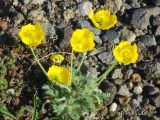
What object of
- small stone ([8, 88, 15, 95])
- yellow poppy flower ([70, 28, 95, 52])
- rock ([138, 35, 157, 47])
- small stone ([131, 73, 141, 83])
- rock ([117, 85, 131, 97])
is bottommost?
rock ([117, 85, 131, 97])

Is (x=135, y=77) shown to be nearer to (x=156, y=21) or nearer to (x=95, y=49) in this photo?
(x=95, y=49)

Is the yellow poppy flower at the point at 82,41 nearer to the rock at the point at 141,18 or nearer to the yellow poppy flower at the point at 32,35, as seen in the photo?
the yellow poppy flower at the point at 32,35

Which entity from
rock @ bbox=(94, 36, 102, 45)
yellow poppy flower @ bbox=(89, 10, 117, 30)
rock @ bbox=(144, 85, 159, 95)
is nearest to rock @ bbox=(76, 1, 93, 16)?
rock @ bbox=(94, 36, 102, 45)

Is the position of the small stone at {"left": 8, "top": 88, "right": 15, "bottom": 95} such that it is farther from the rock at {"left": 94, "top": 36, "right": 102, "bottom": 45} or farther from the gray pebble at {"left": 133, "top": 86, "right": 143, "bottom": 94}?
the gray pebble at {"left": 133, "top": 86, "right": 143, "bottom": 94}

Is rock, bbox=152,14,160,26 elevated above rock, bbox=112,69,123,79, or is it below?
above

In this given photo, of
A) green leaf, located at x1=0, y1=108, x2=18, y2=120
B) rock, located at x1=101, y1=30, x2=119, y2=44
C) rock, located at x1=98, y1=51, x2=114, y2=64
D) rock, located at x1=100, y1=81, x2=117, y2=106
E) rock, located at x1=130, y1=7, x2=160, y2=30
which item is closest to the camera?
green leaf, located at x1=0, y1=108, x2=18, y2=120

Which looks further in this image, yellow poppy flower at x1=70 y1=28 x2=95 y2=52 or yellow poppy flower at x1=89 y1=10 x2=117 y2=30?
yellow poppy flower at x1=89 y1=10 x2=117 y2=30

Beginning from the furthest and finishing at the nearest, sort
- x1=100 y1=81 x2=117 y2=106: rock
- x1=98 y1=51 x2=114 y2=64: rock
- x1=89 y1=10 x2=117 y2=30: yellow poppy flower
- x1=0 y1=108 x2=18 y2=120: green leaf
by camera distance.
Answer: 1. x1=98 y1=51 x2=114 y2=64: rock
2. x1=100 y1=81 x2=117 y2=106: rock
3. x1=89 y1=10 x2=117 y2=30: yellow poppy flower
4. x1=0 y1=108 x2=18 y2=120: green leaf

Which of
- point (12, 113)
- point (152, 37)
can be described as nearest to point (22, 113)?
point (12, 113)

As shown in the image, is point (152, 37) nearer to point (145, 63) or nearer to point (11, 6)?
point (145, 63)
